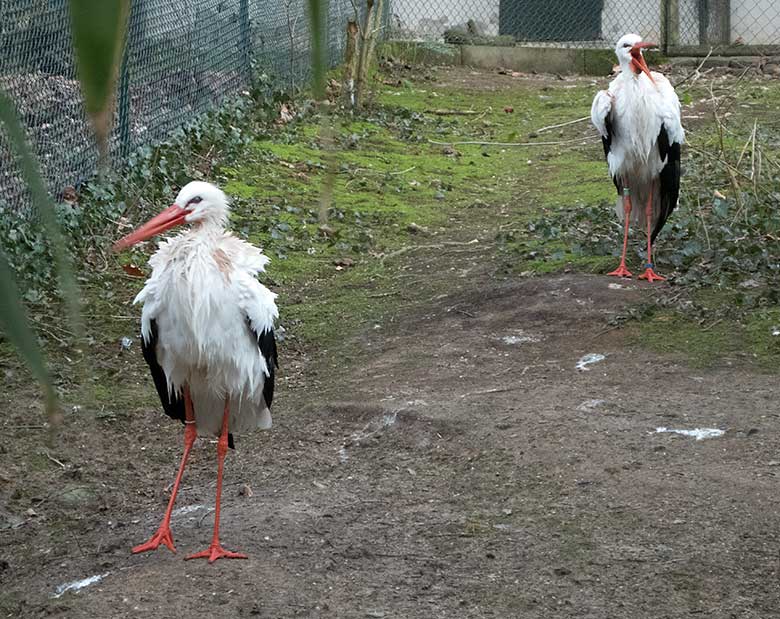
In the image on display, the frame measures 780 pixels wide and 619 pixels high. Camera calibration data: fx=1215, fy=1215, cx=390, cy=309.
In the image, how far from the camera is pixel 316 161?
34.3 feet

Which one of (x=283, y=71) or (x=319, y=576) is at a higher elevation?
(x=283, y=71)

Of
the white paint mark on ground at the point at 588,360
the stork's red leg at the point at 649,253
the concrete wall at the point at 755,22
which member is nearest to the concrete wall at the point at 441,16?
the concrete wall at the point at 755,22

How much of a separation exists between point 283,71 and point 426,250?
4774 mm

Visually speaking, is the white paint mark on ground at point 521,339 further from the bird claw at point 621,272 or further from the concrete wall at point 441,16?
the concrete wall at point 441,16

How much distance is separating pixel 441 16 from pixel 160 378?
12711 mm

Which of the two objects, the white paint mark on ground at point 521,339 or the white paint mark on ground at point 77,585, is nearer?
the white paint mark on ground at point 77,585

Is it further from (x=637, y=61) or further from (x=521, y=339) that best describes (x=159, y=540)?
(x=637, y=61)

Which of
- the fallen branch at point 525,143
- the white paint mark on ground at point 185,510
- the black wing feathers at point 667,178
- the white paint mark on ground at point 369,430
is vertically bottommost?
the white paint mark on ground at point 185,510

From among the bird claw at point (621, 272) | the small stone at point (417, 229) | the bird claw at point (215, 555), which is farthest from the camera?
the small stone at point (417, 229)

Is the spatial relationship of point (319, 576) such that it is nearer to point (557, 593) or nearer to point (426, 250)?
point (557, 593)

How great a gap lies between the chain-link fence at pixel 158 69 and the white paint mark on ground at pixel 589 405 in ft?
6.28

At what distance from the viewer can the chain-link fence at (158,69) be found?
18.6 feet

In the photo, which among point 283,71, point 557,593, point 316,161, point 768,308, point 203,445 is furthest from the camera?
point 283,71

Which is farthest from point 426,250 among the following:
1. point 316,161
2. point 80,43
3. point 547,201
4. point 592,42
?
point 592,42
